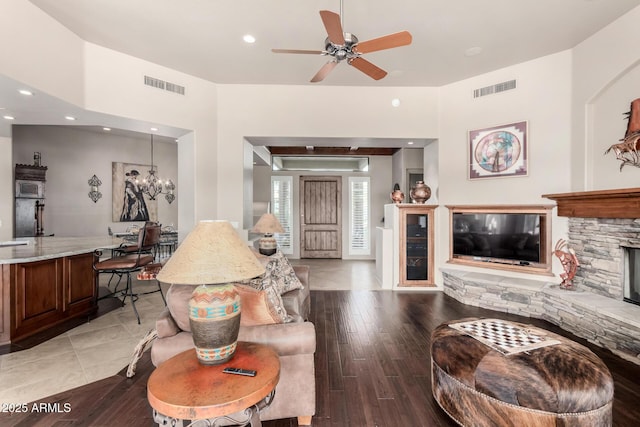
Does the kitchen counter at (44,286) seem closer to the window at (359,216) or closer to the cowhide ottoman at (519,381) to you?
the cowhide ottoman at (519,381)

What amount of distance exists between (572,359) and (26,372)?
4221mm

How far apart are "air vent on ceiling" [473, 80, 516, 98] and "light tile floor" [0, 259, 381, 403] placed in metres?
5.70

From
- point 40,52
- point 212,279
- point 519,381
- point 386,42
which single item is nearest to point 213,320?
point 212,279

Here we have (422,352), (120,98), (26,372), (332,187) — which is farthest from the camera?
(332,187)

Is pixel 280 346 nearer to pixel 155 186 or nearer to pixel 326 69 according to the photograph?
pixel 326 69

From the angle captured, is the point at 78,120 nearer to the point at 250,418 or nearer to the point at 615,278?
the point at 250,418

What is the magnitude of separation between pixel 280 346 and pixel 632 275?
368 centimetres

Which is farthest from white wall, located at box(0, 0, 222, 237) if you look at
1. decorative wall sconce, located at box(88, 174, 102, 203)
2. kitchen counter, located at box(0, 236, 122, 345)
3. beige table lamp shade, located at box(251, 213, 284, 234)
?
decorative wall sconce, located at box(88, 174, 102, 203)

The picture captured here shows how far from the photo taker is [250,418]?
1.31 metres

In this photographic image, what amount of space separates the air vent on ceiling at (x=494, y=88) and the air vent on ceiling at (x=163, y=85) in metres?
4.64

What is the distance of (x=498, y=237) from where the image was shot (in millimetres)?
4180

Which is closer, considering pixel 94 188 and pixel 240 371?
pixel 240 371

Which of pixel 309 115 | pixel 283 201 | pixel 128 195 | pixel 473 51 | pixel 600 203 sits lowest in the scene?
pixel 600 203

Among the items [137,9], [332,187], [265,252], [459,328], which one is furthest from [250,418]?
[332,187]
